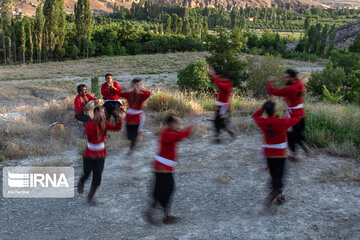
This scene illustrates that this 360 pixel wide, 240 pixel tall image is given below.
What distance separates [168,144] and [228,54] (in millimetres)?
12624

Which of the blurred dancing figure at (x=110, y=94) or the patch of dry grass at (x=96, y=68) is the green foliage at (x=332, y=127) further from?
the patch of dry grass at (x=96, y=68)

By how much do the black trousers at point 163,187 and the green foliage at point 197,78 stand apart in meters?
10.9

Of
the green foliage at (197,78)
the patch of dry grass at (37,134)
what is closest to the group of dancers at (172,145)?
the patch of dry grass at (37,134)

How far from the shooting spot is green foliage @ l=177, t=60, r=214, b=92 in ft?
49.7

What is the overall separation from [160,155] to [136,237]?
3.63 ft

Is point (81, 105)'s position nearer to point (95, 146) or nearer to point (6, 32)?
point (95, 146)

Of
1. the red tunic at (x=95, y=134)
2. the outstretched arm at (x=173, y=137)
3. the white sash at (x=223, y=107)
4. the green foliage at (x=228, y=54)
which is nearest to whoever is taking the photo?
the outstretched arm at (x=173, y=137)

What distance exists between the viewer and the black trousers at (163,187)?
14.5 ft

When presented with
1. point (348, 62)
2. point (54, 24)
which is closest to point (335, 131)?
point (348, 62)

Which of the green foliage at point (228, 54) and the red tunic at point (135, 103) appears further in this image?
the green foliage at point (228, 54)

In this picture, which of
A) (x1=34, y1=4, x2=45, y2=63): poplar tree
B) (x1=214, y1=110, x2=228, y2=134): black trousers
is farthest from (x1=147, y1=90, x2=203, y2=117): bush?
(x1=34, y1=4, x2=45, y2=63): poplar tree

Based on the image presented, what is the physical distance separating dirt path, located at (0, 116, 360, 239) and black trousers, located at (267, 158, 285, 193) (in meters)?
0.43

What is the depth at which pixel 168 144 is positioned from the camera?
14.4 feet

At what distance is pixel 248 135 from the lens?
8.91m
